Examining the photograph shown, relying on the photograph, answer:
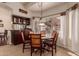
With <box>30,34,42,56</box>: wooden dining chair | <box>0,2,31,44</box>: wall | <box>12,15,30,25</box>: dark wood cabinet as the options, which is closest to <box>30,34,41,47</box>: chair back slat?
<box>30,34,42,56</box>: wooden dining chair

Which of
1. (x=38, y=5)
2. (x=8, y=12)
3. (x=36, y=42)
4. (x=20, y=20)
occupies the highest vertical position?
(x=38, y=5)

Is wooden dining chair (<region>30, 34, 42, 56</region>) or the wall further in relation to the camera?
wooden dining chair (<region>30, 34, 42, 56</region>)

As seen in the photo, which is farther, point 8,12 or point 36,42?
point 36,42

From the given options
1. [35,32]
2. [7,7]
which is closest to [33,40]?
[35,32]

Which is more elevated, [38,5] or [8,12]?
[38,5]

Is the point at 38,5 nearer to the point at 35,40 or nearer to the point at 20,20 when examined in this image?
the point at 20,20

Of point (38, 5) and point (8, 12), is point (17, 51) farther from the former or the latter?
point (38, 5)

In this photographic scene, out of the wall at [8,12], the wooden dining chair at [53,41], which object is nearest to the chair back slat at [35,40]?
the wooden dining chair at [53,41]

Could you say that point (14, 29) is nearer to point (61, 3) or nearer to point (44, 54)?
point (44, 54)

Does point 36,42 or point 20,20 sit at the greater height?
point 20,20

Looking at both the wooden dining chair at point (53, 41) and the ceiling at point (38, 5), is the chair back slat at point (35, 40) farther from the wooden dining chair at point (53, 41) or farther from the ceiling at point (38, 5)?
the ceiling at point (38, 5)

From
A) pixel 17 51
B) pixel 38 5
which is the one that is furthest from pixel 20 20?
pixel 17 51

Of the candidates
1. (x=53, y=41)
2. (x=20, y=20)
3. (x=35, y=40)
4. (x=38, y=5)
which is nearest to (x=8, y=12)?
(x=20, y=20)

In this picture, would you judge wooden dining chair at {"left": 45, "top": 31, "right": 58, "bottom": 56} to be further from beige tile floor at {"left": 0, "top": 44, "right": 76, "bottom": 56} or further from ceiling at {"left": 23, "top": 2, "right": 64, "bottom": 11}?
ceiling at {"left": 23, "top": 2, "right": 64, "bottom": 11}
